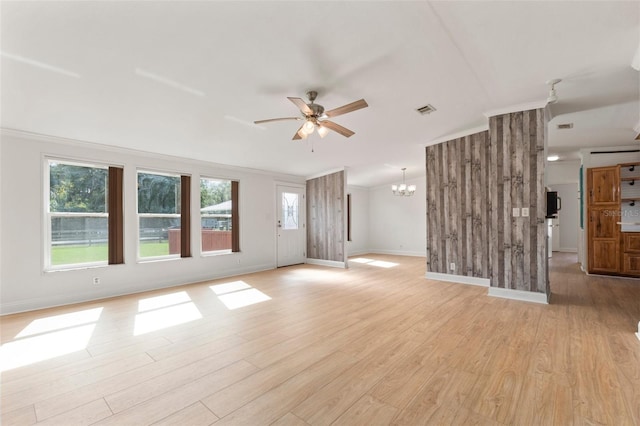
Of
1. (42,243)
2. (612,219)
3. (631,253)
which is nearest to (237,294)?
(42,243)

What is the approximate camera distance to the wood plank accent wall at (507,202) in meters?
3.92

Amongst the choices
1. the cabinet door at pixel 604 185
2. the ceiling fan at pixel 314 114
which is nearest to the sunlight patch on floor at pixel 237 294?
the ceiling fan at pixel 314 114

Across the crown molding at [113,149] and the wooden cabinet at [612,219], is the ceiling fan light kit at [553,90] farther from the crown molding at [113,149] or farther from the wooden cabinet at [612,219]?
the crown molding at [113,149]

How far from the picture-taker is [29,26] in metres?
2.12

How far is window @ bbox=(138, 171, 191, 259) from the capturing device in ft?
16.1

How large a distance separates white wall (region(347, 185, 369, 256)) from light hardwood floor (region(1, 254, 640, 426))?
5.38m

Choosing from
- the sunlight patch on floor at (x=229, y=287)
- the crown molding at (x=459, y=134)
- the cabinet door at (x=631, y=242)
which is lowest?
the sunlight patch on floor at (x=229, y=287)

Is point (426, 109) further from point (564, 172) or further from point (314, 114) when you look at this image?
point (564, 172)

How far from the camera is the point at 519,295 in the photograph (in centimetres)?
402

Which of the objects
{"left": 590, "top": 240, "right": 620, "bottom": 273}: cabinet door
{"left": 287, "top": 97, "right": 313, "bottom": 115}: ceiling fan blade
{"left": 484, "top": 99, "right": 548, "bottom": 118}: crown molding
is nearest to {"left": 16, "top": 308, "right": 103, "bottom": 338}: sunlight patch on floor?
{"left": 287, "top": 97, "right": 313, "bottom": 115}: ceiling fan blade

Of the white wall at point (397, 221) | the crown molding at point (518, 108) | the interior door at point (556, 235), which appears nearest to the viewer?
the crown molding at point (518, 108)

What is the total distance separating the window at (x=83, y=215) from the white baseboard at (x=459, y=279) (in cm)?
561

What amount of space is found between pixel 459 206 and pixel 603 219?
9.98 ft

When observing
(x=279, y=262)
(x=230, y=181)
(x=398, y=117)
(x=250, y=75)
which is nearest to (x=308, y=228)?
(x=279, y=262)
